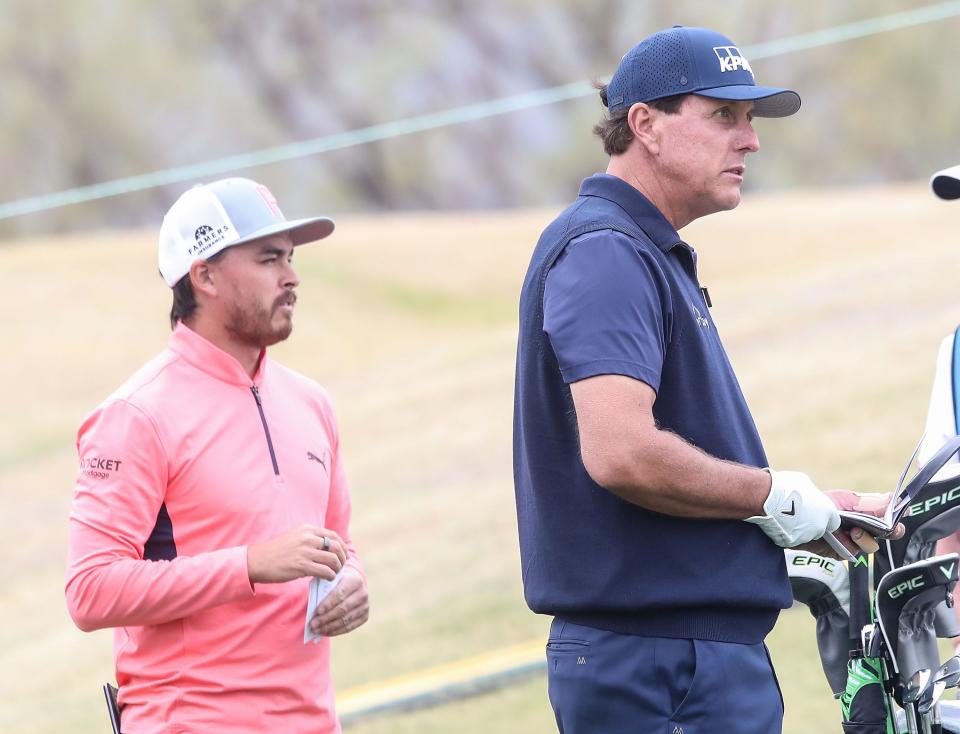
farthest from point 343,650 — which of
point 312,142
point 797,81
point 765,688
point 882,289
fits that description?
point 797,81

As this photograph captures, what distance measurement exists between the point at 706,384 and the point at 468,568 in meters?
4.34

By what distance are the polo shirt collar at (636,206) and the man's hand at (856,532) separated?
0.52 m

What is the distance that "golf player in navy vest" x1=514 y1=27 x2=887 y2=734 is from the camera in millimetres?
2139

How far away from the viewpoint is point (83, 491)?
8.37ft

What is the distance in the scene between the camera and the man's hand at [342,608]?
2.62m

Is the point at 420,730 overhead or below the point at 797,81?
below

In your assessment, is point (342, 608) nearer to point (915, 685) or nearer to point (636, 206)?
point (636, 206)

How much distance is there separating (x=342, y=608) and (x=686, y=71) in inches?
44.2

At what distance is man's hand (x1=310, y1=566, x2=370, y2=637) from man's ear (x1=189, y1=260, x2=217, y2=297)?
595 millimetres

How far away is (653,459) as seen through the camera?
6.93ft

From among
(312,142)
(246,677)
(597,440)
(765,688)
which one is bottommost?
(765,688)

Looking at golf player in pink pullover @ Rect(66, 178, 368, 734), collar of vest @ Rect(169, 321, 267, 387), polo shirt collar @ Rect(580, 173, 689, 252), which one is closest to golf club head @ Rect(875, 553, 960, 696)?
polo shirt collar @ Rect(580, 173, 689, 252)

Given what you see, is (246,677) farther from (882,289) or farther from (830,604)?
(882,289)

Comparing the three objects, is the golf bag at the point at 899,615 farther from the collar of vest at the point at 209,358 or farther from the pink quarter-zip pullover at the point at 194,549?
the collar of vest at the point at 209,358
